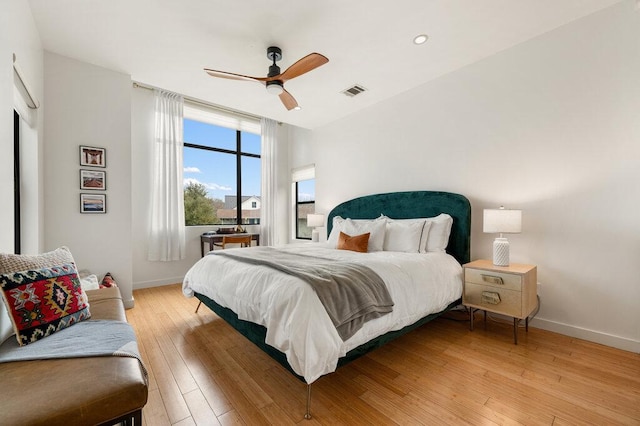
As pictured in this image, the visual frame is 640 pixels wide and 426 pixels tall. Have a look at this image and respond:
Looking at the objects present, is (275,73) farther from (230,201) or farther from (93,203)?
(230,201)

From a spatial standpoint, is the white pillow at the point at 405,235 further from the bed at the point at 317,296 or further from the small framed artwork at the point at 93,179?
the small framed artwork at the point at 93,179

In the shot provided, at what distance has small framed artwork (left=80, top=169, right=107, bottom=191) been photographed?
3.09 m

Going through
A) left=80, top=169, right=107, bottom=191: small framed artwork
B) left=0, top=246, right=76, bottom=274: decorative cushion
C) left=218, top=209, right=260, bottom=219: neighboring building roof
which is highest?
left=80, top=169, right=107, bottom=191: small framed artwork

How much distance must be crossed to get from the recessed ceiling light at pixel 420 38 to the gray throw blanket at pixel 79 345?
330 centimetres

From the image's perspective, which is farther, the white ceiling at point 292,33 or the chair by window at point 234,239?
the chair by window at point 234,239

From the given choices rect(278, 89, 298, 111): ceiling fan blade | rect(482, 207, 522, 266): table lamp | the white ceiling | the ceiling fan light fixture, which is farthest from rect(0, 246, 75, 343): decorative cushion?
rect(482, 207, 522, 266): table lamp

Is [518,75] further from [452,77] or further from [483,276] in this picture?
[483,276]

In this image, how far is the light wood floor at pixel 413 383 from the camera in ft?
4.98

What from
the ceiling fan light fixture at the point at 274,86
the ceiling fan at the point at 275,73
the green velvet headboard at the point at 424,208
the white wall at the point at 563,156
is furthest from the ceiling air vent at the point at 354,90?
the green velvet headboard at the point at 424,208

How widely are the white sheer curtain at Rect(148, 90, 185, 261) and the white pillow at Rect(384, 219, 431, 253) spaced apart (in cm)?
336

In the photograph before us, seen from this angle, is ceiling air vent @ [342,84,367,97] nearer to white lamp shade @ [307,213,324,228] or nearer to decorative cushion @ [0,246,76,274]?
white lamp shade @ [307,213,324,228]

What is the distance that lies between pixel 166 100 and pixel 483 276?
197 inches

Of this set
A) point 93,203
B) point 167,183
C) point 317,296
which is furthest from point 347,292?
point 167,183

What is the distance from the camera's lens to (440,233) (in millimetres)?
3051
